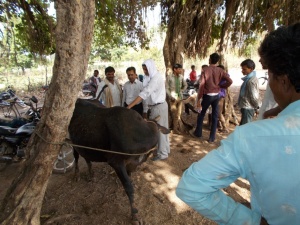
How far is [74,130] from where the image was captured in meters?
3.07

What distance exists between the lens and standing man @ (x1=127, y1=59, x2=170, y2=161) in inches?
155

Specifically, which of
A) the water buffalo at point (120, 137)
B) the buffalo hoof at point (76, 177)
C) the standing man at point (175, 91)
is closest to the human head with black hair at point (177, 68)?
the standing man at point (175, 91)

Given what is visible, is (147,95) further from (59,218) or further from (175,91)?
(59,218)

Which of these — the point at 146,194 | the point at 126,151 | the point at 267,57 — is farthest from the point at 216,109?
the point at 267,57

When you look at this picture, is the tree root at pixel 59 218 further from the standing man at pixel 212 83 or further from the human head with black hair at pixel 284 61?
the standing man at pixel 212 83

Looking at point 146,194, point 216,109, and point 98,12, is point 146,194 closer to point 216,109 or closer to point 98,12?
point 216,109

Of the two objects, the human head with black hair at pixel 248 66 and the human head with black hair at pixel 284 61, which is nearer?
the human head with black hair at pixel 284 61

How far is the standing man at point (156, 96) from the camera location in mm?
3927

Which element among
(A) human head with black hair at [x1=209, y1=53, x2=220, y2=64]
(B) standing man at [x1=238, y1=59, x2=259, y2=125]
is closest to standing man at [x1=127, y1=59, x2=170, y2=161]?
(A) human head with black hair at [x1=209, y1=53, x2=220, y2=64]

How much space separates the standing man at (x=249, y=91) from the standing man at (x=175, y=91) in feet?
5.10

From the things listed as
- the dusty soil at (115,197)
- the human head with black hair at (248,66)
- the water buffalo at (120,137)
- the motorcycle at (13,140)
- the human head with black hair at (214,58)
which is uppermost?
the human head with black hair at (214,58)

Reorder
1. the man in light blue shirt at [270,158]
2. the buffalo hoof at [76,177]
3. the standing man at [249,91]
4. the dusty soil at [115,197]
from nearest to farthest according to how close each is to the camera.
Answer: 1. the man in light blue shirt at [270,158]
2. the dusty soil at [115,197]
3. the buffalo hoof at [76,177]
4. the standing man at [249,91]

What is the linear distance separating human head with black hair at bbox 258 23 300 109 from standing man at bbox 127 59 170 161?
301cm

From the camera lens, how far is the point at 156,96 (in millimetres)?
4094
